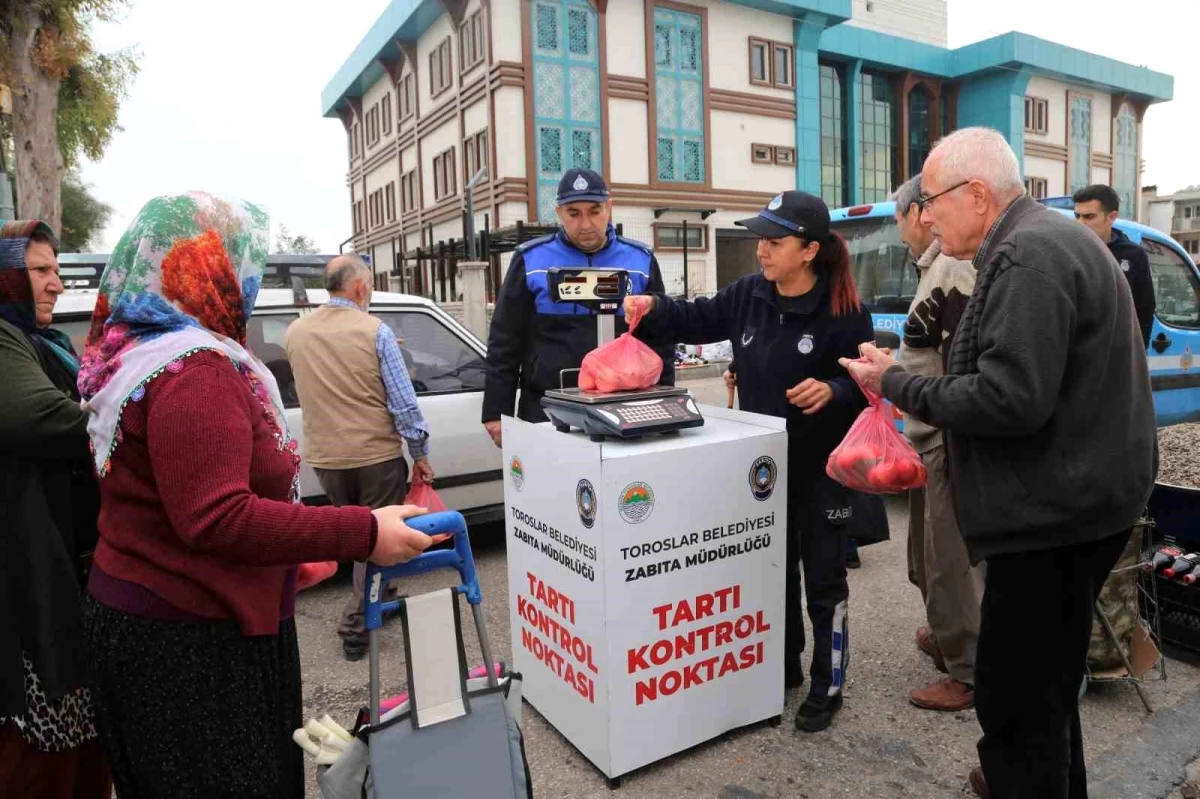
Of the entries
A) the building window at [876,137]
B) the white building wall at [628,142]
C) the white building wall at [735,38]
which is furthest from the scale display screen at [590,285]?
the building window at [876,137]

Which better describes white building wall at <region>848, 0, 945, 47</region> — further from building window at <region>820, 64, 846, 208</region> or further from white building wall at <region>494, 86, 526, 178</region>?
white building wall at <region>494, 86, 526, 178</region>

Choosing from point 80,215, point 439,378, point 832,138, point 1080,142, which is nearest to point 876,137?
point 832,138

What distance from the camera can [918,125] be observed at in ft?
103

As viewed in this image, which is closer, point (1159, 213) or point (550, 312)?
point (550, 312)

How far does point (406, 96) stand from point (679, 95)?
1160cm

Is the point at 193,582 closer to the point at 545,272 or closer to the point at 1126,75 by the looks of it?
the point at 545,272

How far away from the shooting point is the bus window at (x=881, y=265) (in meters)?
6.39

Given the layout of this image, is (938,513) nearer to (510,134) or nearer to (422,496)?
(422,496)

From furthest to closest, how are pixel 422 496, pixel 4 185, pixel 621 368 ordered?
1. pixel 4 185
2. pixel 422 496
3. pixel 621 368

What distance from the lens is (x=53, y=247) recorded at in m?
2.31

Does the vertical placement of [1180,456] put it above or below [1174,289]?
below

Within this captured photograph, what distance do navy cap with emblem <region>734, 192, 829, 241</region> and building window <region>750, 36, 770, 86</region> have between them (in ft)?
84.0

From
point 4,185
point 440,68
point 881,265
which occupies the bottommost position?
point 881,265

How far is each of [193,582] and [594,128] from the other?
23.6 metres
